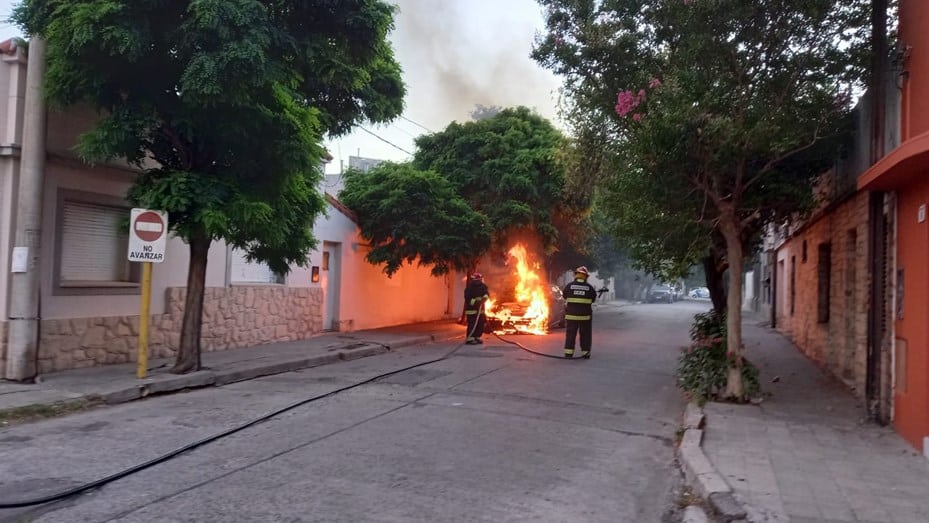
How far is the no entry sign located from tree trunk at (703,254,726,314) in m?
8.78

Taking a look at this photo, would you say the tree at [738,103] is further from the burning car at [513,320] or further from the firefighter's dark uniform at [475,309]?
the burning car at [513,320]

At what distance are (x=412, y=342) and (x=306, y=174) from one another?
7151 millimetres

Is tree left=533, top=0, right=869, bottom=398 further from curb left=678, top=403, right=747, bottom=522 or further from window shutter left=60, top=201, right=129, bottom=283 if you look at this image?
window shutter left=60, top=201, right=129, bottom=283

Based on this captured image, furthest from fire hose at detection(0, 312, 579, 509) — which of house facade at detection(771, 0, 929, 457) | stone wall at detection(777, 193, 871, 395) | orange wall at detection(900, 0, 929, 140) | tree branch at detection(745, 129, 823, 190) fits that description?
orange wall at detection(900, 0, 929, 140)

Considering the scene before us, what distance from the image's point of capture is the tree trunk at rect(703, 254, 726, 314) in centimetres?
1249

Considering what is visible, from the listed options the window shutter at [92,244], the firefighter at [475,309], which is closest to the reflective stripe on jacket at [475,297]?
the firefighter at [475,309]

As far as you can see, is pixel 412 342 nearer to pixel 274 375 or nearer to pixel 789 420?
pixel 274 375

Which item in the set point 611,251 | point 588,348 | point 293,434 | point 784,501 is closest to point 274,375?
point 293,434

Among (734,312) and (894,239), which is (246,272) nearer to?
(734,312)

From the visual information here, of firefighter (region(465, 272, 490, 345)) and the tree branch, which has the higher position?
the tree branch

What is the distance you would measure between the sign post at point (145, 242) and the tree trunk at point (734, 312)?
24.6 ft

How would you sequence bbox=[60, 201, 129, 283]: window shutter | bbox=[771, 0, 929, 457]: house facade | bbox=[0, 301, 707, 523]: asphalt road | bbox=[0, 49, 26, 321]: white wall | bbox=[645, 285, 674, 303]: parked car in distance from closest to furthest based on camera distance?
bbox=[0, 301, 707, 523]: asphalt road, bbox=[771, 0, 929, 457]: house facade, bbox=[0, 49, 26, 321]: white wall, bbox=[60, 201, 129, 283]: window shutter, bbox=[645, 285, 674, 303]: parked car in distance

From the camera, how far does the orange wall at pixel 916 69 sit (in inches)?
275

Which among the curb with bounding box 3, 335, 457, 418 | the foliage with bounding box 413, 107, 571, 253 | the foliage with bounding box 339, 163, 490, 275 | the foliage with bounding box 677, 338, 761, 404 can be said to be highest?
the foliage with bounding box 413, 107, 571, 253
